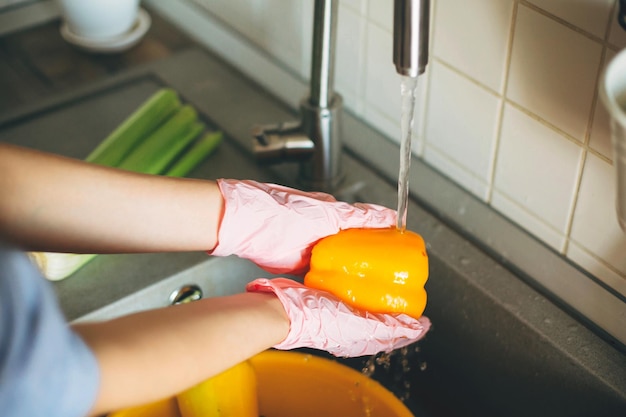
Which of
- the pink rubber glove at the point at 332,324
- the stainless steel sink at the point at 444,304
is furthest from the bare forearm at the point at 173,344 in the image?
the stainless steel sink at the point at 444,304

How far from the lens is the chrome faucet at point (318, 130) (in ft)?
2.77

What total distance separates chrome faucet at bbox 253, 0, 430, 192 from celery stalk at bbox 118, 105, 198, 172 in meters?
0.12

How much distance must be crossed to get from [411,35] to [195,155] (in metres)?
0.45

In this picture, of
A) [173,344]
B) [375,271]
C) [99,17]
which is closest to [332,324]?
[375,271]

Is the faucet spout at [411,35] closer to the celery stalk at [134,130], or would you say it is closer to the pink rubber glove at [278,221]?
the pink rubber glove at [278,221]

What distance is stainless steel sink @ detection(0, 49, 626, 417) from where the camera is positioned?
2.49ft

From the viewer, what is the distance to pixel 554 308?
0.79 m

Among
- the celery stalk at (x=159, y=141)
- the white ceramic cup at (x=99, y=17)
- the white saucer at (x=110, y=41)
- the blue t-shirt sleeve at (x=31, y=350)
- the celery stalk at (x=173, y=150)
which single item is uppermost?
the blue t-shirt sleeve at (x=31, y=350)

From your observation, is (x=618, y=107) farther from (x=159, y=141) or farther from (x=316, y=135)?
(x=159, y=141)

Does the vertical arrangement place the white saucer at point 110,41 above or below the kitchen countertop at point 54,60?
above

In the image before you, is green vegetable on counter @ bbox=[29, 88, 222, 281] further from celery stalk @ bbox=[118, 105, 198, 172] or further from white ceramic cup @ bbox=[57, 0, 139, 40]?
white ceramic cup @ bbox=[57, 0, 139, 40]

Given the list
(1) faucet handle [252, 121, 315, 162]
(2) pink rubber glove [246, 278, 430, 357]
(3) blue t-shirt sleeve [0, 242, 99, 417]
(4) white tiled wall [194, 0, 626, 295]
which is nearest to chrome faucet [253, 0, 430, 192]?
(1) faucet handle [252, 121, 315, 162]

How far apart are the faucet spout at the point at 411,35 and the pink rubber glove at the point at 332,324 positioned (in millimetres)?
232

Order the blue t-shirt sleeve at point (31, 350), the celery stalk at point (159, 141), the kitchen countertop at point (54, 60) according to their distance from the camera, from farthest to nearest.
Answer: the kitchen countertop at point (54, 60) → the celery stalk at point (159, 141) → the blue t-shirt sleeve at point (31, 350)
